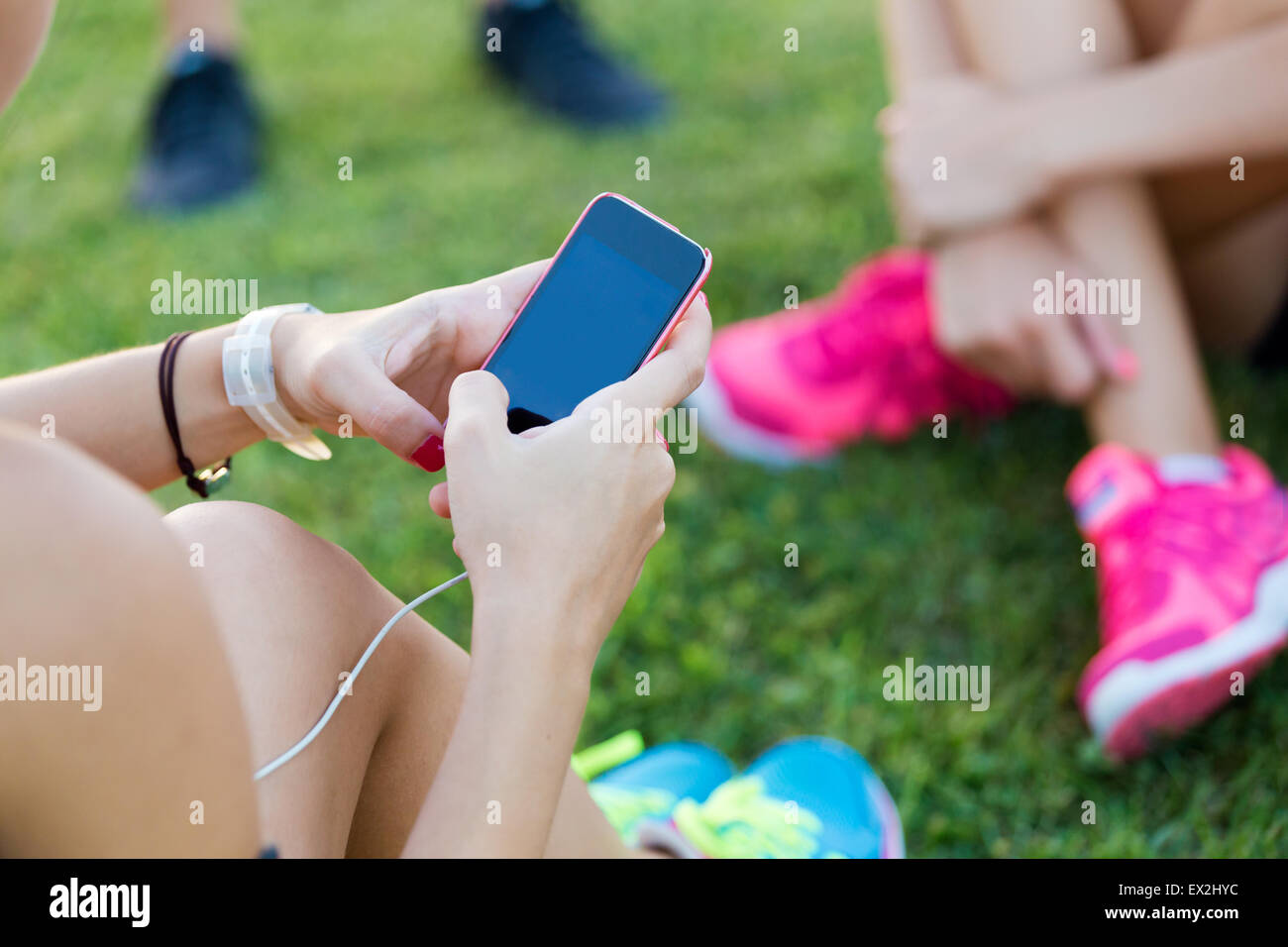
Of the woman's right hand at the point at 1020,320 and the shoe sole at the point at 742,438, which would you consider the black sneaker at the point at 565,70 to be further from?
the woman's right hand at the point at 1020,320

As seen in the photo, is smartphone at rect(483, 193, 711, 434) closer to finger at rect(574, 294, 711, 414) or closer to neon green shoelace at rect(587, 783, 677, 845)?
finger at rect(574, 294, 711, 414)

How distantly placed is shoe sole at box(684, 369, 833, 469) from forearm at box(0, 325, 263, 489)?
3.04 feet

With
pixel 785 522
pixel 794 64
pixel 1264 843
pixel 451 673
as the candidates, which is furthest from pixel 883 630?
pixel 794 64

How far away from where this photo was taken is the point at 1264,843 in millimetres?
1125

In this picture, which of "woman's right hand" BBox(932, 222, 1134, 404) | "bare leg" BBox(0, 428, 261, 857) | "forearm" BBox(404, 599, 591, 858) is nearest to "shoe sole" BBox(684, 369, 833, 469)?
"woman's right hand" BBox(932, 222, 1134, 404)

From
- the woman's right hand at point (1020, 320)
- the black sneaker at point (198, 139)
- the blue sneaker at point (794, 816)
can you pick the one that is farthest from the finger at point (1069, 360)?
the black sneaker at point (198, 139)

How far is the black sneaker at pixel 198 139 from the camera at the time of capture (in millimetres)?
2387

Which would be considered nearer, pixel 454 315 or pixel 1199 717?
pixel 454 315

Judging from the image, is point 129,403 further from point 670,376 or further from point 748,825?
point 748,825

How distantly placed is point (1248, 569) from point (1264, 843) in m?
0.31

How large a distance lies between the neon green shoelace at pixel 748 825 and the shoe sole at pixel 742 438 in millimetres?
676

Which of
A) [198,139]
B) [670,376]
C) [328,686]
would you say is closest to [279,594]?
[328,686]

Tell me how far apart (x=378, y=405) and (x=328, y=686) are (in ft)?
0.69

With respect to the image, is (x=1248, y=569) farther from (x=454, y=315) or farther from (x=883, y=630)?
(x=454, y=315)
